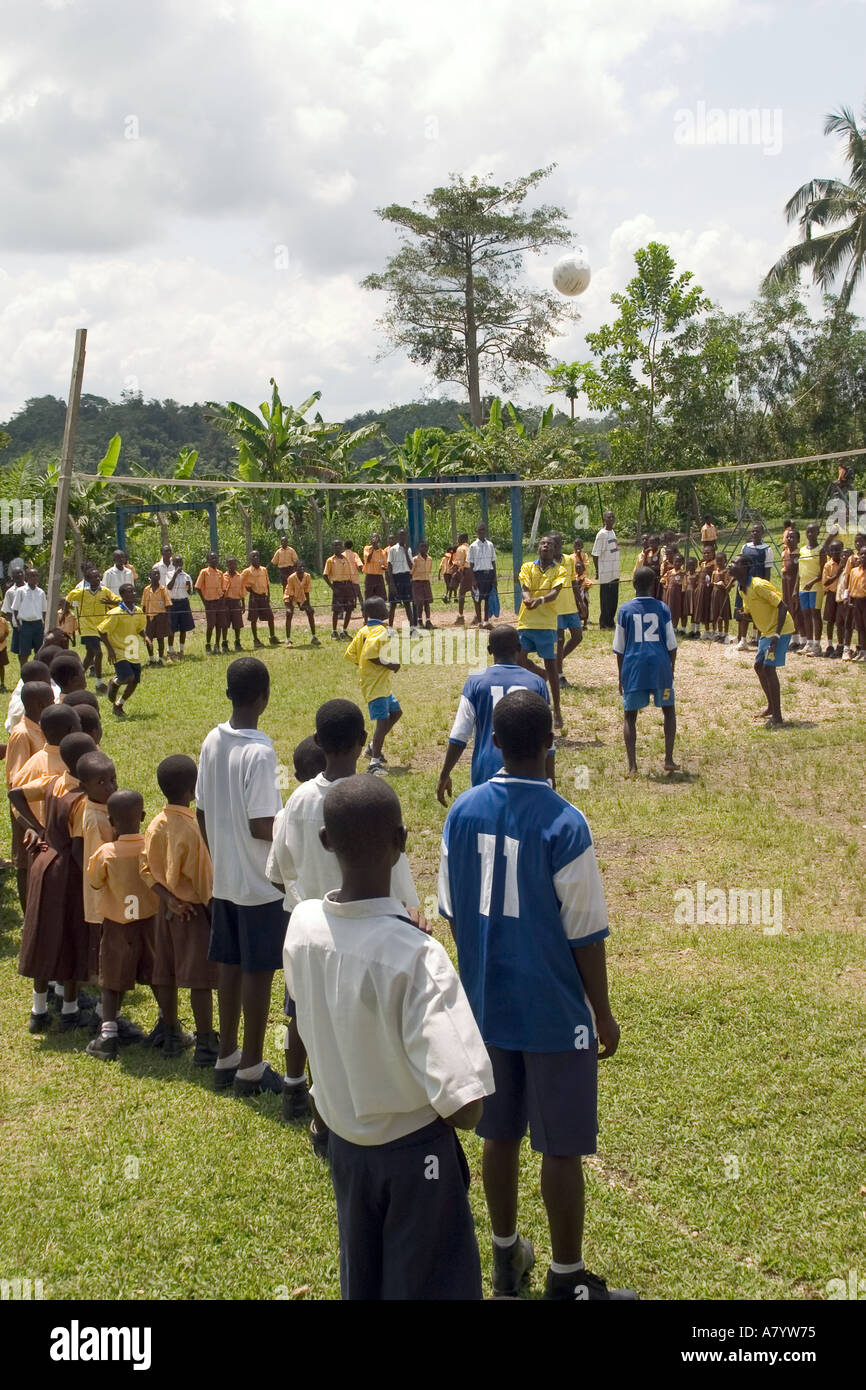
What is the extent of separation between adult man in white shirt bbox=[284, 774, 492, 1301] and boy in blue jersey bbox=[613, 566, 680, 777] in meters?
7.35

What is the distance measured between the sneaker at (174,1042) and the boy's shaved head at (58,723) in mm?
1666

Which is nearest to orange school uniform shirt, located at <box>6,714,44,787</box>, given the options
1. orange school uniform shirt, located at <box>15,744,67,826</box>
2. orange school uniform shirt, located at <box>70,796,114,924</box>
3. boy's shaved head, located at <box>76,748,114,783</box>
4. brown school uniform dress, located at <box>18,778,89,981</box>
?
orange school uniform shirt, located at <box>15,744,67,826</box>

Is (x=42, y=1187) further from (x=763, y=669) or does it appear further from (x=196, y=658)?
(x=196, y=658)

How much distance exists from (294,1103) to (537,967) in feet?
6.18

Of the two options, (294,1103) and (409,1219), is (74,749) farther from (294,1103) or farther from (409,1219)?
(409,1219)

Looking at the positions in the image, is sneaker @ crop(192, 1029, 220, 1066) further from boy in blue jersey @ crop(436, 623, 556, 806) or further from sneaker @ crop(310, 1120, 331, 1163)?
boy in blue jersey @ crop(436, 623, 556, 806)

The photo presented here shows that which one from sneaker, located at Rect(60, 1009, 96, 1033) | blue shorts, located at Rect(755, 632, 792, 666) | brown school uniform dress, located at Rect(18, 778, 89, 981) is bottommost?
sneaker, located at Rect(60, 1009, 96, 1033)

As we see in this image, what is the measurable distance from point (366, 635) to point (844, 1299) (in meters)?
7.15

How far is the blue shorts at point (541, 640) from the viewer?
11.7 meters

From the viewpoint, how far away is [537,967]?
135 inches

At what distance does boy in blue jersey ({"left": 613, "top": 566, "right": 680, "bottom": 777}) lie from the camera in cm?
990

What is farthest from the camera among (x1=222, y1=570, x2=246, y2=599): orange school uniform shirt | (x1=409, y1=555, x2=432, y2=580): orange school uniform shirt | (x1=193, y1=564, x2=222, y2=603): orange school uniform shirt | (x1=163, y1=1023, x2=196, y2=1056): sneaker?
(x1=409, y1=555, x2=432, y2=580): orange school uniform shirt

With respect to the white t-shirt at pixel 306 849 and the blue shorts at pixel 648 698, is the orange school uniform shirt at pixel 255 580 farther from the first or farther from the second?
the white t-shirt at pixel 306 849
